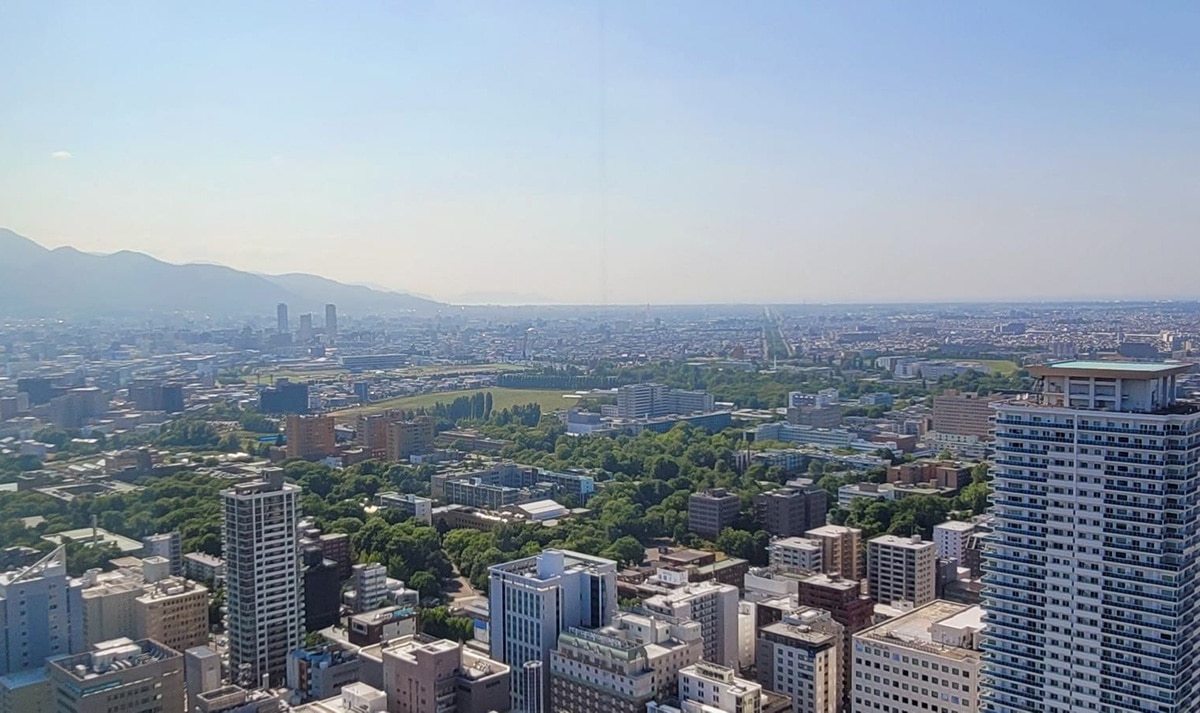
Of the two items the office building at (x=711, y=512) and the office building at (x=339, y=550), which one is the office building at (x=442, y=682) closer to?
the office building at (x=339, y=550)

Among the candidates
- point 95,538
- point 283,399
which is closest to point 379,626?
point 95,538

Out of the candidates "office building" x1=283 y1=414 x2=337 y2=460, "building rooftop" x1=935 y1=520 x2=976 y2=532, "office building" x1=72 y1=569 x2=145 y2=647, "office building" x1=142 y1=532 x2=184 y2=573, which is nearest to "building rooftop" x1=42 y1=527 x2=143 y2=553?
"office building" x1=142 y1=532 x2=184 y2=573

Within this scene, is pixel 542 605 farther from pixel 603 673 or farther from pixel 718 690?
pixel 718 690

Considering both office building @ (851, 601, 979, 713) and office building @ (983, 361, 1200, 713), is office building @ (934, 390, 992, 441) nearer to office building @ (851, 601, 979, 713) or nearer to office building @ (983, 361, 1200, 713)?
office building @ (851, 601, 979, 713)

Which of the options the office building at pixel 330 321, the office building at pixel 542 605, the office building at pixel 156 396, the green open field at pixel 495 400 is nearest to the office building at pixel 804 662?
the office building at pixel 542 605

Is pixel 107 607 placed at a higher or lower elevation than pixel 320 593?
higher

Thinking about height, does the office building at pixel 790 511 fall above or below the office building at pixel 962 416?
below

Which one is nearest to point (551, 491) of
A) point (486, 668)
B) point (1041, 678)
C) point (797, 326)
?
point (486, 668)
